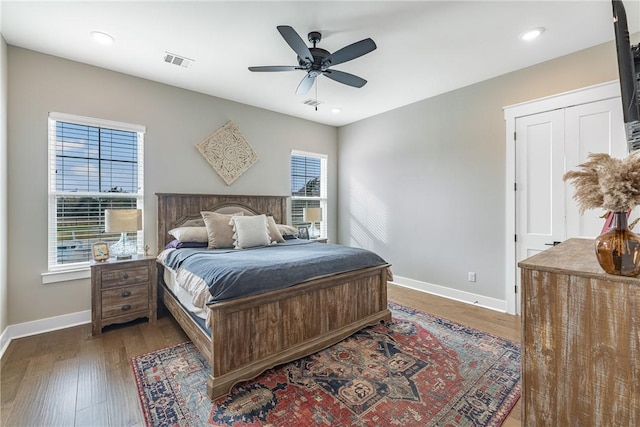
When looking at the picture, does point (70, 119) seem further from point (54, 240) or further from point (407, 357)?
point (407, 357)

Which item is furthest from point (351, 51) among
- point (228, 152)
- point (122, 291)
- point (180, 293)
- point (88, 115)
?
point (122, 291)

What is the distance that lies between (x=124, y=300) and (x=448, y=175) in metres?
4.34

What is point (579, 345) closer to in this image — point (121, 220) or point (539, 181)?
point (539, 181)

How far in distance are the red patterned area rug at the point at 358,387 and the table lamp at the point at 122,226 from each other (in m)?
1.32

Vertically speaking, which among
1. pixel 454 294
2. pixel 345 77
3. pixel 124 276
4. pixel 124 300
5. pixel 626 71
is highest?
pixel 345 77

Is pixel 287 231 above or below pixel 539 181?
below

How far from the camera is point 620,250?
97cm

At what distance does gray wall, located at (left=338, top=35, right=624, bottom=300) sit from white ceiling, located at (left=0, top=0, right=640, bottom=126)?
28 cm

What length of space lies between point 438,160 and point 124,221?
412cm

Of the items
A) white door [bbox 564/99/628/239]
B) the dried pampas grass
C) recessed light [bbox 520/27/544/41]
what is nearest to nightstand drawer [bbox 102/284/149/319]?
the dried pampas grass

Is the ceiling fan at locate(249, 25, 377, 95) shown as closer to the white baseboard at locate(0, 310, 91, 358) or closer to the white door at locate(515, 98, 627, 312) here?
the white door at locate(515, 98, 627, 312)

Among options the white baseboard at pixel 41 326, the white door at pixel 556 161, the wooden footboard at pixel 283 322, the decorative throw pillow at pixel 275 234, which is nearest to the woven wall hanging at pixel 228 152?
the decorative throw pillow at pixel 275 234

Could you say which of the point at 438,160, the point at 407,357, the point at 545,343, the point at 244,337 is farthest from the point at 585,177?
the point at 438,160

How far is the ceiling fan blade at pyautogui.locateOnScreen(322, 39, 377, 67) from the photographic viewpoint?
222cm
